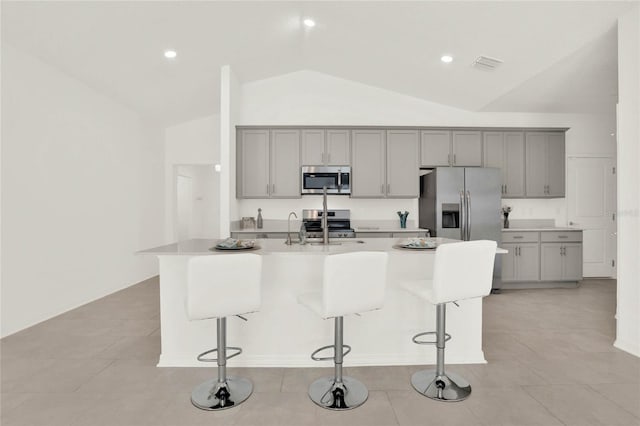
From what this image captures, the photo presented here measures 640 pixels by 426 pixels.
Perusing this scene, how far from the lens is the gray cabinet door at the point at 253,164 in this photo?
198 inches

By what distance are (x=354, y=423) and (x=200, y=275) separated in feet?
3.92

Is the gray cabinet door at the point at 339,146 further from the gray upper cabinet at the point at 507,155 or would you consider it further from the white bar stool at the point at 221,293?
the white bar stool at the point at 221,293

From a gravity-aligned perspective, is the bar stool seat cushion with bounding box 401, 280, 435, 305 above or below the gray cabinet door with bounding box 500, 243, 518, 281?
above

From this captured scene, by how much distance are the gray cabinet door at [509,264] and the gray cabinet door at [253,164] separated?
3595 mm

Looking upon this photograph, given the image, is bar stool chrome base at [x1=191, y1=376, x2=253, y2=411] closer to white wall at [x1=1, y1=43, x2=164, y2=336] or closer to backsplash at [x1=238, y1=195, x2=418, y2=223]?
white wall at [x1=1, y1=43, x2=164, y2=336]

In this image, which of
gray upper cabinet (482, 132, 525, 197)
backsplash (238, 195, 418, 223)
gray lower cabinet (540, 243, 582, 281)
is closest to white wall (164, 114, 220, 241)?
backsplash (238, 195, 418, 223)

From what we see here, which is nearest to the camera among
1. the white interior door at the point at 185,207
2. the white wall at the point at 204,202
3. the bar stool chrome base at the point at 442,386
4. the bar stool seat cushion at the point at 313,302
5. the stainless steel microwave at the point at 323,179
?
the bar stool seat cushion at the point at 313,302

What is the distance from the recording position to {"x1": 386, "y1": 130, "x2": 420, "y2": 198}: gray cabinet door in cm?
512

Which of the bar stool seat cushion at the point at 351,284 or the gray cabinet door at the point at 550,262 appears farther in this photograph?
the gray cabinet door at the point at 550,262

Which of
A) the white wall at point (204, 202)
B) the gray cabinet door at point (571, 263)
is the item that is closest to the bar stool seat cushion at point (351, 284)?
the gray cabinet door at point (571, 263)

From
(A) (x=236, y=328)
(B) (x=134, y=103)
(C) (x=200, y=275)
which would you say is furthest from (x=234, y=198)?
(C) (x=200, y=275)

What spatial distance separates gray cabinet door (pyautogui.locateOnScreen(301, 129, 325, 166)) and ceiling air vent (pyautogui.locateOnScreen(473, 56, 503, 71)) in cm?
220

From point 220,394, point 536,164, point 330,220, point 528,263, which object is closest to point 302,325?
point 220,394

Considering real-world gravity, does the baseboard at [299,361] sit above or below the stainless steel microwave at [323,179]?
below
